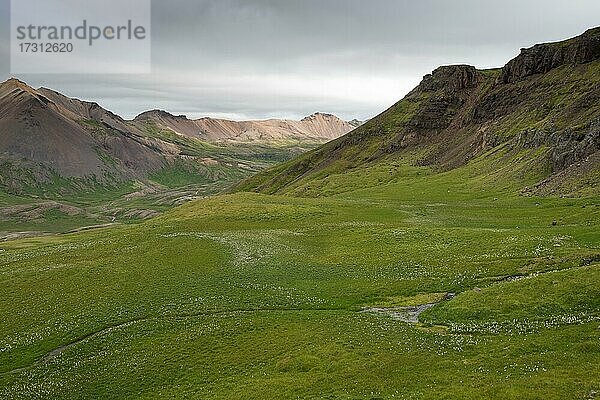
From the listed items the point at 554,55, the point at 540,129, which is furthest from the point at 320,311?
the point at 554,55

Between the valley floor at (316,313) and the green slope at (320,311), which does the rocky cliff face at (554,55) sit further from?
the valley floor at (316,313)

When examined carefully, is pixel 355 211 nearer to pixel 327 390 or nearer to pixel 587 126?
pixel 587 126

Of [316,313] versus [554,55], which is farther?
[554,55]

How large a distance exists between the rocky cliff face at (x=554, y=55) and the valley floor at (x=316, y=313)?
11139 centimetres

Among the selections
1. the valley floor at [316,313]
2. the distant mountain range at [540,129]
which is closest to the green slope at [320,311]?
the valley floor at [316,313]

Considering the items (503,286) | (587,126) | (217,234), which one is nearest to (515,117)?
(587,126)

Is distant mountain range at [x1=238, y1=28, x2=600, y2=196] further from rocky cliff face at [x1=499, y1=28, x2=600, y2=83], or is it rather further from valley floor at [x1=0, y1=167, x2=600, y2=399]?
valley floor at [x1=0, y1=167, x2=600, y2=399]

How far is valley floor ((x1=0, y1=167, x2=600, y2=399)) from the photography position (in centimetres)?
3016

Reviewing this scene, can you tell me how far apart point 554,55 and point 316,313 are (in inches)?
6955

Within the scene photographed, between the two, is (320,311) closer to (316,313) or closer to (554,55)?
(316,313)

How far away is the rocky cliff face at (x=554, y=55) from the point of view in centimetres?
16988

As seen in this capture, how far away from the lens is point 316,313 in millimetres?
45094

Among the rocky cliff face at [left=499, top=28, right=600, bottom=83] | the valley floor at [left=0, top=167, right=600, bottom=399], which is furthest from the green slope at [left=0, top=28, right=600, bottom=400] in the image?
the rocky cliff face at [left=499, top=28, right=600, bottom=83]

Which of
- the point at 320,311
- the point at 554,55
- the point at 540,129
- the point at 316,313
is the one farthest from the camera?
the point at 554,55
